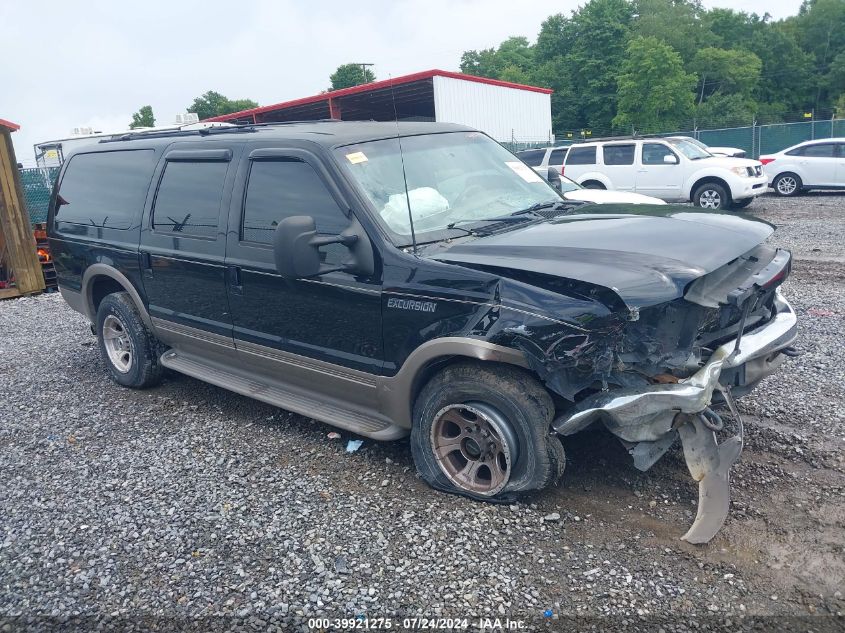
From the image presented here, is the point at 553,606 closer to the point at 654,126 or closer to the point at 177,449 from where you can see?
the point at 177,449

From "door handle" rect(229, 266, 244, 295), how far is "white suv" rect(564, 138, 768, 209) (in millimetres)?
13077

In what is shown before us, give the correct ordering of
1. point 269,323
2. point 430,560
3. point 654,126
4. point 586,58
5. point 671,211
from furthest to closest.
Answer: point 586,58 < point 654,126 < point 269,323 < point 671,211 < point 430,560

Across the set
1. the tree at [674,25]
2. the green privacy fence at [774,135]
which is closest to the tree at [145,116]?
the tree at [674,25]

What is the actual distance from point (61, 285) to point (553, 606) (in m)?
5.38

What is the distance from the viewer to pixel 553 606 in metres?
2.99

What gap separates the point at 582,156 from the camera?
16.8 meters

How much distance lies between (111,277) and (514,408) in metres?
3.79

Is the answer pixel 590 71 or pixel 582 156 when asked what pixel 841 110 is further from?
pixel 582 156

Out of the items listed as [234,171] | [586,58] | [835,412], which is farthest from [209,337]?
[586,58]

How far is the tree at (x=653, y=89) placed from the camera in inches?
1982

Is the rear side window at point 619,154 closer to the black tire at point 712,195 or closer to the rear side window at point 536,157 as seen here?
the rear side window at point 536,157

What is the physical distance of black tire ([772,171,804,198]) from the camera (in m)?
18.4

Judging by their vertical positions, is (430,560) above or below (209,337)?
below

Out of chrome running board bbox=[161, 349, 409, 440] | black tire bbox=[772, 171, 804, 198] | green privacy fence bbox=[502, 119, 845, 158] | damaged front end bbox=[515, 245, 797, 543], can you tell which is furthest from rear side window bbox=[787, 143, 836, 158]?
chrome running board bbox=[161, 349, 409, 440]
